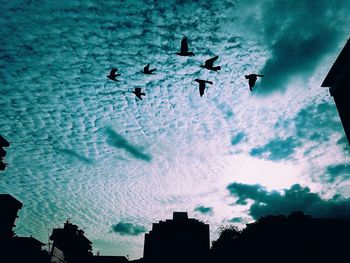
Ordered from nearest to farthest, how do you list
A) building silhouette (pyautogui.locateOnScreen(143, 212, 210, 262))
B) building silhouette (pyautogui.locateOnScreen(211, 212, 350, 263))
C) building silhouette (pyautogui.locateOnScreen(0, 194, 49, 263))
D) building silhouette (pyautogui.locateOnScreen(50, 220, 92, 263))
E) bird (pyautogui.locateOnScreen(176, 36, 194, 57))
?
1. bird (pyautogui.locateOnScreen(176, 36, 194, 57))
2. building silhouette (pyautogui.locateOnScreen(211, 212, 350, 263))
3. building silhouette (pyautogui.locateOnScreen(0, 194, 49, 263))
4. building silhouette (pyautogui.locateOnScreen(50, 220, 92, 263))
5. building silhouette (pyautogui.locateOnScreen(143, 212, 210, 262))

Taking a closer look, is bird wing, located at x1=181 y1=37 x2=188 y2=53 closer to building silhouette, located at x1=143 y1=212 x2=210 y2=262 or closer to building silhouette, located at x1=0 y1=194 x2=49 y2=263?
building silhouette, located at x1=0 y1=194 x2=49 y2=263

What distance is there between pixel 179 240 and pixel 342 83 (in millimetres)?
31597

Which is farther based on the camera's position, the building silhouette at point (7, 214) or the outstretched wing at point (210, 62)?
the building silhouette at point (7, 214)

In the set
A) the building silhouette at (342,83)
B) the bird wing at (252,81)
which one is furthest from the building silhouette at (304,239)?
the bird wing at (252,81)

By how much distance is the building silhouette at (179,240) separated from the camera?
115 feet

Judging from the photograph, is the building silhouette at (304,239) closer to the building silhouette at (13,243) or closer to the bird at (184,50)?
the bird at (184,50)

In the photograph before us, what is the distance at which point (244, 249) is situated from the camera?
2186 cm

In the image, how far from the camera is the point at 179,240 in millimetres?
35812

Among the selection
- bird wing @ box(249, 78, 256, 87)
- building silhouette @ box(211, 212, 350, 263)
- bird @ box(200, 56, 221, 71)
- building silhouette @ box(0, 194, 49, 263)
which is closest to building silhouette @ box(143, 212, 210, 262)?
building silhouette @ box(0, 194, 49, 263)

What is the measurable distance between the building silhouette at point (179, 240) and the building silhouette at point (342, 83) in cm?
2939

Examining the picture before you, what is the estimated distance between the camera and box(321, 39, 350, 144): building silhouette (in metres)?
9.77

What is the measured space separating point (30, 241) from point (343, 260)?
2833 centimetres

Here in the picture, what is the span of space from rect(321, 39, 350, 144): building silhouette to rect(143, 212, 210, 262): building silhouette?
1157 inches

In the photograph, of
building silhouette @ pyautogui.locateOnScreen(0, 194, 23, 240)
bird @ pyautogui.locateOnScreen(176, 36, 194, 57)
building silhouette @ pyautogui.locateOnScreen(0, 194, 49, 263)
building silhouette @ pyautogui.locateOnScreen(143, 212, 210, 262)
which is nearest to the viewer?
bird @ pyautogui.locateOnScreen(176, 36, 194, 57)
